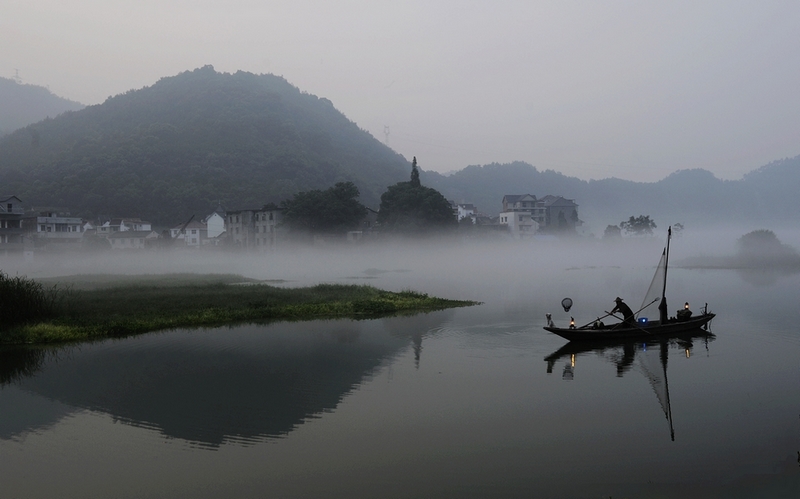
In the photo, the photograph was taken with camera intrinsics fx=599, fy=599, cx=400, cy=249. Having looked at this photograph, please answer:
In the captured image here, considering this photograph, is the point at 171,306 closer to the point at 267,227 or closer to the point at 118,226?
the point at 267,227

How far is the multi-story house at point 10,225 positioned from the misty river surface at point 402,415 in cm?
7383

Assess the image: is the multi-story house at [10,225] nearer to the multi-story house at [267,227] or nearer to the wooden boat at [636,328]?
the multi-story house at [267,227]

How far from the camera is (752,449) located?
16109 mm

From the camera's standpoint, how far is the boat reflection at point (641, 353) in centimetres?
2456

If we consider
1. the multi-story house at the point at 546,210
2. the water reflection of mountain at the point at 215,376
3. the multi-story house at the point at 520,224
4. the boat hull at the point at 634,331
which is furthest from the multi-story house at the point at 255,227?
the boat hull at the point at 634,331

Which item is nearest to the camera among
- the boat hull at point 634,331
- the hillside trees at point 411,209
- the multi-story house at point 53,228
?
the boat hull at point 634,331

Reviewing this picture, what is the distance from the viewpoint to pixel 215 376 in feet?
82.6

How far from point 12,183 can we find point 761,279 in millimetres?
162819

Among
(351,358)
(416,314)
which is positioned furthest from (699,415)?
(416,314)

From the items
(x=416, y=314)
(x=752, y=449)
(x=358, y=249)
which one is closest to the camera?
(x=752, y=449)

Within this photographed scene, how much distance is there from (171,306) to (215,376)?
790 inches

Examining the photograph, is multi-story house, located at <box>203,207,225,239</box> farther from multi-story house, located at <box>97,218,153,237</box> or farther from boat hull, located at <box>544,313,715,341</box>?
boat hull, located at <box>544,313,715,341</box>

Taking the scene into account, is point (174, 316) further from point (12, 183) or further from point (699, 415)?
point (12, 183)

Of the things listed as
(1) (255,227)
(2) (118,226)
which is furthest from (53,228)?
(1) (255,227)
